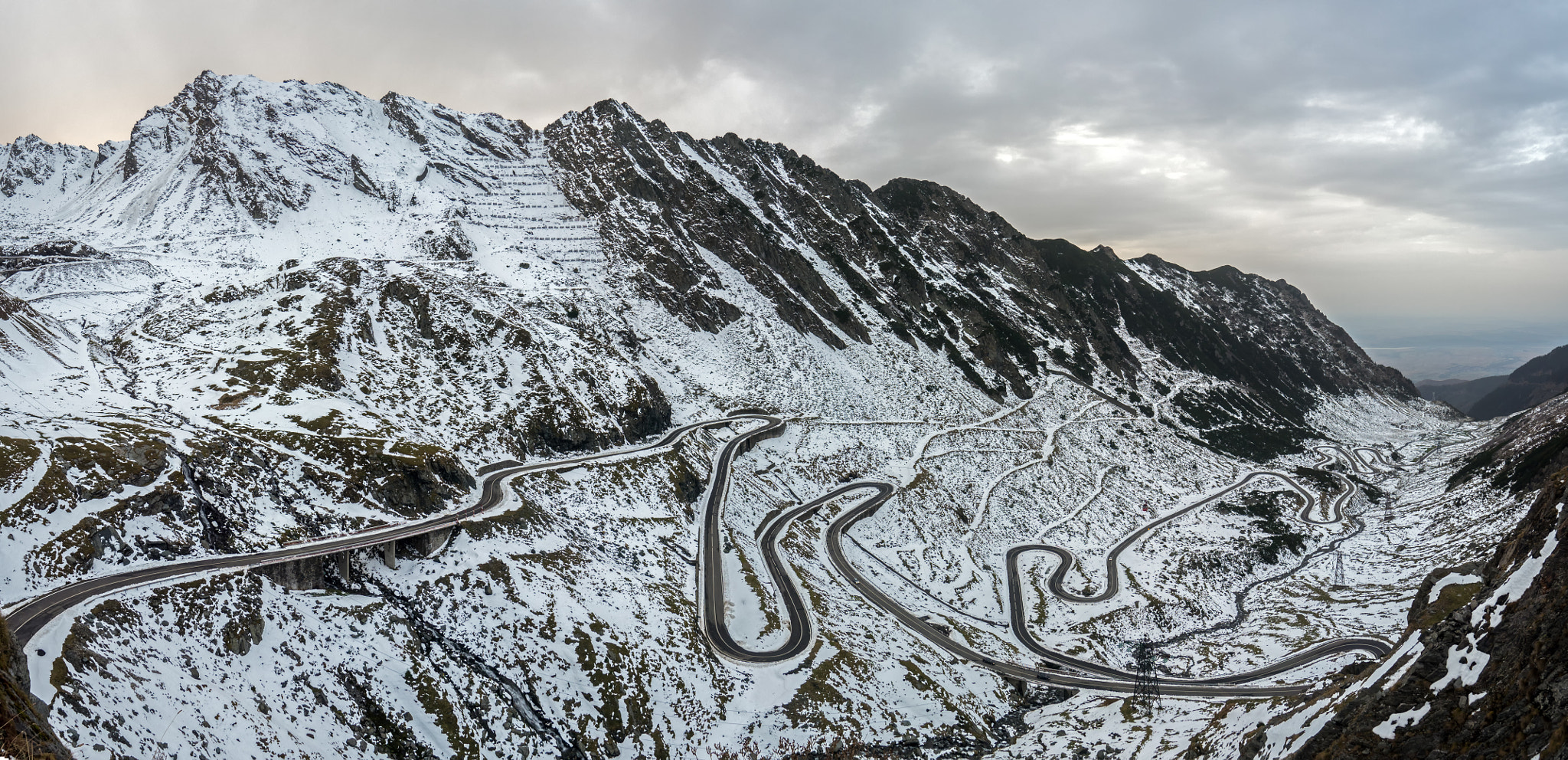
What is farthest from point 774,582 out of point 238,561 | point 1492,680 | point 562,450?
point 1492,680

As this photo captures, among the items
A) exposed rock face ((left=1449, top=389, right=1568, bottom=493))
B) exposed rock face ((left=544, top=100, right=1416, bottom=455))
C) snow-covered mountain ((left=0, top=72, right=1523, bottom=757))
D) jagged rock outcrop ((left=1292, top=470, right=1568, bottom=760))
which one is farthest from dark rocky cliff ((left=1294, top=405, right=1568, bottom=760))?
exposed rock face ((left=544, top=100, right=1416, bottom=455))

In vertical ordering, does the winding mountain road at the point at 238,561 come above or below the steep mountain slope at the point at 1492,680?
above

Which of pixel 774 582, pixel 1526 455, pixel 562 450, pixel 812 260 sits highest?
pixel 812 260

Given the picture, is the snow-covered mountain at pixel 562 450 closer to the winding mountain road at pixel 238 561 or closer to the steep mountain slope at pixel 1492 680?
the winding mountain road at pixel 238 561

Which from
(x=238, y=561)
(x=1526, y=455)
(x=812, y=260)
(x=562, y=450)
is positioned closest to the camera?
(x=238, y=561)

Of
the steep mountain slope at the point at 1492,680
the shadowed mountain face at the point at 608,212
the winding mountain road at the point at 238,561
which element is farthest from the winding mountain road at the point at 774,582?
the shadowed mountain face at the point at 608,212

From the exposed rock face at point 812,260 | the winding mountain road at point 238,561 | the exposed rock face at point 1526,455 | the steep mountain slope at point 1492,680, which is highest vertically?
the exposed rock face at point 812,260

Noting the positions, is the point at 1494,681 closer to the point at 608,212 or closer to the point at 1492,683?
the point at 1492,683

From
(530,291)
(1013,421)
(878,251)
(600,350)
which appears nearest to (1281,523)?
(1013,421)

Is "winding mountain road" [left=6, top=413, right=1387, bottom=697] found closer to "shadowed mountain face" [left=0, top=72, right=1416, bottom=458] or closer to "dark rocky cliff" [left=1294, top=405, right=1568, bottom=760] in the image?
"dark rocky cliff" [left=1294, top=405, right=1568, bottom=760]
